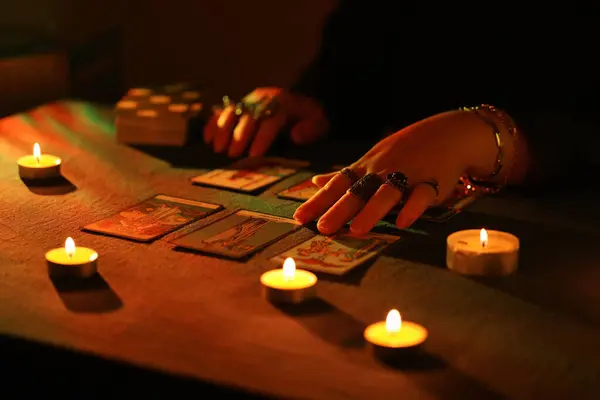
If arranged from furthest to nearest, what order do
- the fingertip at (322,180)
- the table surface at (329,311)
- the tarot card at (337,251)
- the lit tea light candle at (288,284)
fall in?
the fingertip at (322,180) → the tarot card at (337,251) → the lit tea light candle at (288,284) → the table surface at (329,311)

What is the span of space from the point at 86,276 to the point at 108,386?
233 millimetres

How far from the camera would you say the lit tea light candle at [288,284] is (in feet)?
3.26

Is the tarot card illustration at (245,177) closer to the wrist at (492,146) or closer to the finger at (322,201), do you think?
the finger at (322,201)

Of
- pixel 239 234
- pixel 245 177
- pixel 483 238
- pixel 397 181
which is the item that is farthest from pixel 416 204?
pixel 245 177

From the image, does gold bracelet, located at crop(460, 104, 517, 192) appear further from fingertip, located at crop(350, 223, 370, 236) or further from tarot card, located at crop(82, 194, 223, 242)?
tarot card, located at crop(82, 194, 223, 242)

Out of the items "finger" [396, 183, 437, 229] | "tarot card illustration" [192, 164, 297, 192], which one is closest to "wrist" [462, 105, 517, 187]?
"finger" [396, 183, 437, 229]

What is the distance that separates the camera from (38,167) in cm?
153

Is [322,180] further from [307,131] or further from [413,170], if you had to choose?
[307,131]

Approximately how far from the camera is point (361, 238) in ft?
4.02

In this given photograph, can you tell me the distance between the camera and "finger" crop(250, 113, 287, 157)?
174 cm

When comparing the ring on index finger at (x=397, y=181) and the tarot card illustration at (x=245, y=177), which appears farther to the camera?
the tarot card illustration at (x=245, y=177)

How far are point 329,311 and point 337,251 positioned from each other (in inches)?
7.6

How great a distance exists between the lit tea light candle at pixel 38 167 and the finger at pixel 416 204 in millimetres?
662

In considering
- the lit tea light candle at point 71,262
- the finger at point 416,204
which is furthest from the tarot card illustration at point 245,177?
the lit tea light candle at point 71,262
